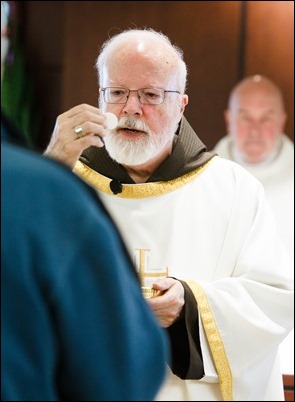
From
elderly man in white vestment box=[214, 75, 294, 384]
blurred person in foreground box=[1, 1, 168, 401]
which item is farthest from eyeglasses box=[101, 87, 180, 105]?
elderly man in white vestment box=[214, 75, 294, 384]

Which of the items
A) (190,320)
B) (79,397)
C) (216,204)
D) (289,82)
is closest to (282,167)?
(289,82)

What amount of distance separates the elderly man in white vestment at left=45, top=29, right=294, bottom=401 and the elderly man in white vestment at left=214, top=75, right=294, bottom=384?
1.56 meters

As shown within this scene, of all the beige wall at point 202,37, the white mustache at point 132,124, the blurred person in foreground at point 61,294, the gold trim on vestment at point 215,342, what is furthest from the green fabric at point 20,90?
the blurred person in foreground at point 61,294

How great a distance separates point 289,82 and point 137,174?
6.10 feet

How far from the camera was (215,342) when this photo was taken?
6.03 ft

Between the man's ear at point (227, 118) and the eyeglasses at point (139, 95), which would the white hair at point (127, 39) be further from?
the man's ear at point (227, 118)

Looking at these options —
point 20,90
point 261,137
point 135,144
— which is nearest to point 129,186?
point 135,144

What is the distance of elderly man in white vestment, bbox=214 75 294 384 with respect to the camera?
3.61m

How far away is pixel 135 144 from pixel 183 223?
192mm

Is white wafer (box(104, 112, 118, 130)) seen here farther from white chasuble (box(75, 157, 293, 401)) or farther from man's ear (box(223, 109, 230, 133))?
man's ear (box(223, 109, 230, 133))

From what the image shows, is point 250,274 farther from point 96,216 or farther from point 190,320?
point 96,216

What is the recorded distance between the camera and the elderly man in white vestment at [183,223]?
181 cm

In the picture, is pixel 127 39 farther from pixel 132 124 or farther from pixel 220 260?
pixel 220 260

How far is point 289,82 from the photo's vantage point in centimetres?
376
